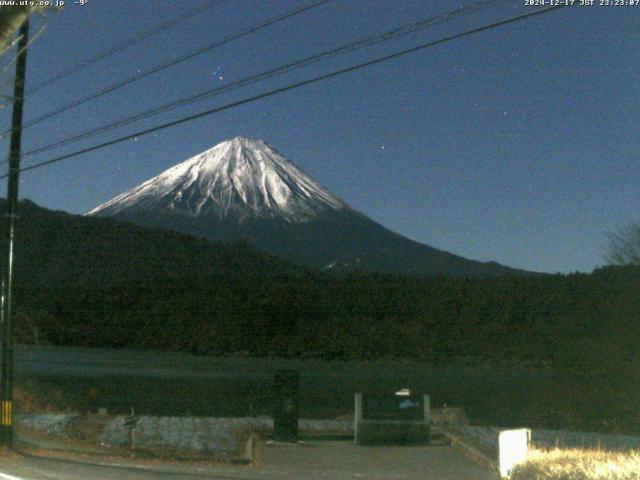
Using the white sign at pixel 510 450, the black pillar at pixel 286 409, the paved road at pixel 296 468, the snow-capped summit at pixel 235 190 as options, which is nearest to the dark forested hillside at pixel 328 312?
the black pillar at pixel 286 409

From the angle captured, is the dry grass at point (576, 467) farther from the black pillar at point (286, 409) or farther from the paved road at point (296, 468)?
the black pillar at point (286, 409)

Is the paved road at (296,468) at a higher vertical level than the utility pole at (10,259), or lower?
lower

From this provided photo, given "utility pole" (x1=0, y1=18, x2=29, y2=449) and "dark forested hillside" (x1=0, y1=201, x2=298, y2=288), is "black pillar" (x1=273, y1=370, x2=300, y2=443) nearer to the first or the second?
"utility pole" (x1=0, y1=18, x2=29, y2=449)

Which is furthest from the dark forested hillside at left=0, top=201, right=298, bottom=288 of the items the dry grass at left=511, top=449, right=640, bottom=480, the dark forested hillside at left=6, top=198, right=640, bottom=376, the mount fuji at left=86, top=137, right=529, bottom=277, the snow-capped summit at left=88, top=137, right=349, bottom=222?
the dry grass at left=511, top=449, right=640, bottom=480

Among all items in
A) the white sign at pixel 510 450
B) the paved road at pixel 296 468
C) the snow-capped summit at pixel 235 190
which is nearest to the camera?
the white sign at pixel 510 450

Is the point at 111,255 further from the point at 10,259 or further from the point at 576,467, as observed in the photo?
the point at 576,467

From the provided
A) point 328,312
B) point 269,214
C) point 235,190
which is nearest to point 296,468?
point 328,312

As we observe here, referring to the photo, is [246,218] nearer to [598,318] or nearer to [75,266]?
[75,266]
